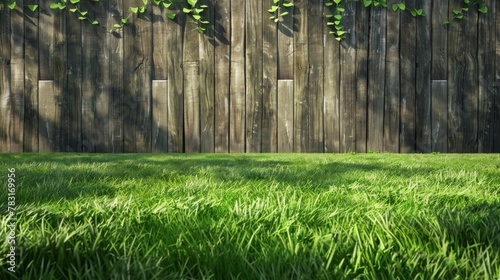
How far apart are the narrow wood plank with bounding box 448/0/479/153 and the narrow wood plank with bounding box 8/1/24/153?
14.3ft

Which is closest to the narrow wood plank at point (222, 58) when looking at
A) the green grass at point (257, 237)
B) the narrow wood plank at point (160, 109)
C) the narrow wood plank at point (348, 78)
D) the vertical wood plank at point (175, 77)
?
the vertical wood plank at point (175, 77)

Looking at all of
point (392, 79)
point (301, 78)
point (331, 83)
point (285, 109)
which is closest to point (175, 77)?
point (285, 109)

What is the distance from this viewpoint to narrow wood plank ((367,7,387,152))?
4.30 m

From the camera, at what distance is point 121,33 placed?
4.31m

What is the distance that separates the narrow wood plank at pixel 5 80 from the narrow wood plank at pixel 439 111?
4315 millimetres

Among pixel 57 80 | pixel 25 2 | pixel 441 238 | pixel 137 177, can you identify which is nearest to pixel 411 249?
pixel 441 238

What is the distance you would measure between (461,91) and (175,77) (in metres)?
2.92

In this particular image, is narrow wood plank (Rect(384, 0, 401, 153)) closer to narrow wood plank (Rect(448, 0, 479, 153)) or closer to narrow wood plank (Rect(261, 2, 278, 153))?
narrow wood plank (Rect(448, 0, 479, 153))

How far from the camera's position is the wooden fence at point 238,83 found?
429cm

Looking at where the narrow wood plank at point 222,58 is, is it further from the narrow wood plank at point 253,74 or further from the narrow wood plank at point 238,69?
the narrow wood plank at point 253,74

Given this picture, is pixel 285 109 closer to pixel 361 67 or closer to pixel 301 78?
pixel 301 78

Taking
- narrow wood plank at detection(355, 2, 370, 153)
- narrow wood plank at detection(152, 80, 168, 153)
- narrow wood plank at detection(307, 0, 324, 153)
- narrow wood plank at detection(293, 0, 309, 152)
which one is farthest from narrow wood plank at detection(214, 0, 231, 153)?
narrow wood plank at detection(355, 2, 370, 153)

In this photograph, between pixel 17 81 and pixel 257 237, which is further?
pixel 17 81

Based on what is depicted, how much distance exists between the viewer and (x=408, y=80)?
4312 mm
